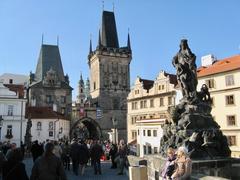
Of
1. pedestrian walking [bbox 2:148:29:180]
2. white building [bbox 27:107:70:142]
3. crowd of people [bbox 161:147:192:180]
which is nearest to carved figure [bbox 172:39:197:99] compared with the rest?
crowd of people [bbox 161:147:192:180]

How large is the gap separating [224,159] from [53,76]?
190 feet

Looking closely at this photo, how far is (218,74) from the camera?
3356 centimetres

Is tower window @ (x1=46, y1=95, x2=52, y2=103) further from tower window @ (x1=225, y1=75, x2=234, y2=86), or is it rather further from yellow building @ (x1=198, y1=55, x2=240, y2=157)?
tower window @ (x1=225, y1=75, x2=234, y2=86)

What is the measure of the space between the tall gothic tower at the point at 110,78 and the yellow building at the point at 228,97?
34.8 metres

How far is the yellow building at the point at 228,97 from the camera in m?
31.1

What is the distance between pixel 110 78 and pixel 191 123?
6157cm

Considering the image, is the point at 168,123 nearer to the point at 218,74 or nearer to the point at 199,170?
the point at 199,170

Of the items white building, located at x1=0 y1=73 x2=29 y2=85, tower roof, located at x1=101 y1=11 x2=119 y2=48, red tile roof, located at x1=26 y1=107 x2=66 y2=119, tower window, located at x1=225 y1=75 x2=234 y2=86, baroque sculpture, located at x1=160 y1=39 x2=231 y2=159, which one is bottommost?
baroque sculpture, located at x1=160 y1=39 x2=231 y2=159

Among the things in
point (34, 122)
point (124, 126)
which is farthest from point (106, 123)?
point (34, 122)

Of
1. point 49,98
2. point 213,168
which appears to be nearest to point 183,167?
point 213,168

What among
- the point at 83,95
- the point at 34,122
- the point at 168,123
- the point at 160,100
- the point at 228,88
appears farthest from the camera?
the point at 83,95

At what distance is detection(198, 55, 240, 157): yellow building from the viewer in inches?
1224

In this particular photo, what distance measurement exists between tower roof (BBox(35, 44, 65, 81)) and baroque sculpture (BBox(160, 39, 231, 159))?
56770 millimetres

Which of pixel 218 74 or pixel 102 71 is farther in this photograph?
→ pixel 102 71
